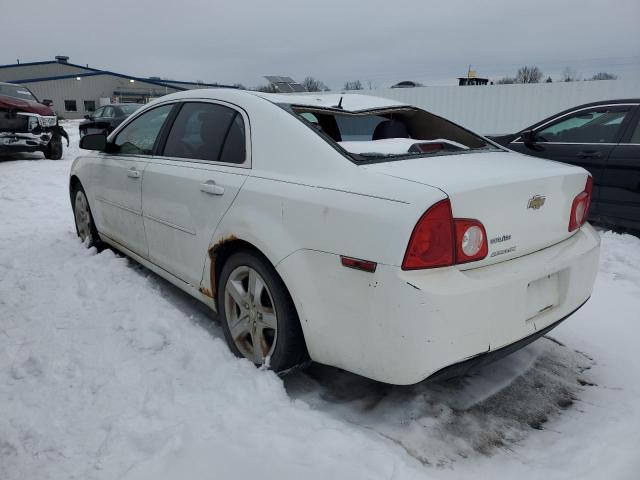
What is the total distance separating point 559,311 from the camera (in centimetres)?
236

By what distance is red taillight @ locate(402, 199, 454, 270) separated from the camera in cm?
187

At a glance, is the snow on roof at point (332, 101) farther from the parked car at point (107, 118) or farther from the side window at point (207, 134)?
the parked car at point (107, 118)

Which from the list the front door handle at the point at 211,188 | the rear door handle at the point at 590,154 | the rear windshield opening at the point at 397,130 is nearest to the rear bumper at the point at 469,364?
the rear windshield opening at the point at 397,130

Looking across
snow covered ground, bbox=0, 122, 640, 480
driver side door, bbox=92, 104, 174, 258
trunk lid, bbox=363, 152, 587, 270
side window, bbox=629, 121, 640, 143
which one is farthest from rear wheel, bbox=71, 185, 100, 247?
side window, bbox=629, 121, 640, 143

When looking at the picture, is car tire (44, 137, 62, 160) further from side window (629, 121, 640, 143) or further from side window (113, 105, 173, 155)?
side window (629, 121, 640, 143)

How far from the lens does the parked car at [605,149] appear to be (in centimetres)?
515

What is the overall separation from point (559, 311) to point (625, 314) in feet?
5.44

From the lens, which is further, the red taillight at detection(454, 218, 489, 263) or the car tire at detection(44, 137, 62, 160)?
the car tire at detection(44, 137, 62, 160)

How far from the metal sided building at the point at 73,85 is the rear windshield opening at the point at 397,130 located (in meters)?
45.8

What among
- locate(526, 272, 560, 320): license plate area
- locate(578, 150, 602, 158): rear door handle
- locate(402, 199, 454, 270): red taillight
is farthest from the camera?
locate(578, 150, 602, 158): rear door handle

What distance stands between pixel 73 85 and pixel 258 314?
5232 cm

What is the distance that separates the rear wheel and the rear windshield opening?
278cm

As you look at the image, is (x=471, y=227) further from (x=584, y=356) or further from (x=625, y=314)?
(x=625, y=314)

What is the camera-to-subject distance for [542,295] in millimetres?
2256
